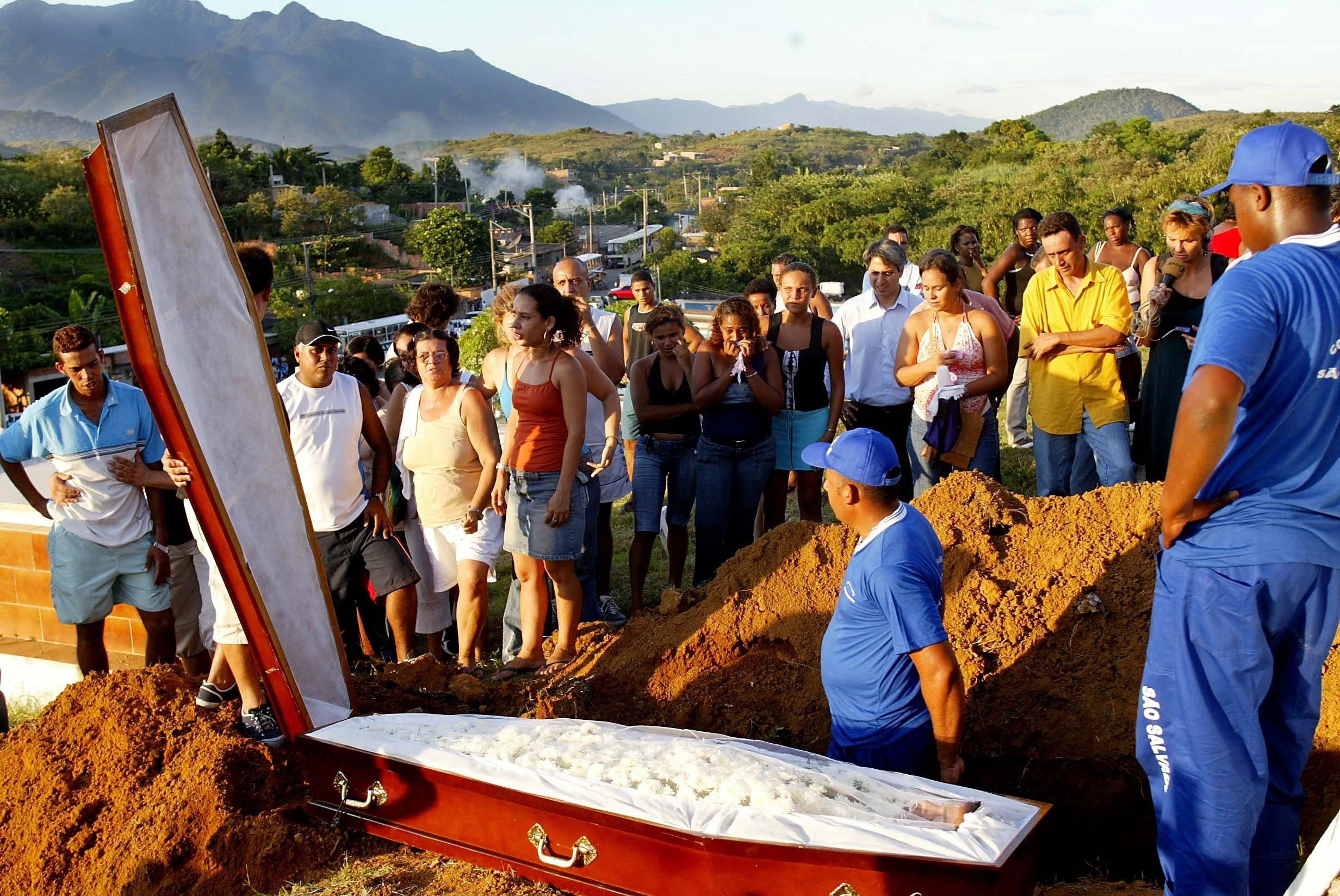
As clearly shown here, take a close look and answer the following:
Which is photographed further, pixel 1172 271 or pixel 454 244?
pixel 454 244

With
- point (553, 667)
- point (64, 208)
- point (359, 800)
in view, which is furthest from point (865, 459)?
point (64, 208)

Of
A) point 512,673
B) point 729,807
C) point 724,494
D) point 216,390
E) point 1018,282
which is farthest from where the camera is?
point 1018,282

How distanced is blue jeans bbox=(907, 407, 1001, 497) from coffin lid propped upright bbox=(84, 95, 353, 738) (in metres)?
3.37

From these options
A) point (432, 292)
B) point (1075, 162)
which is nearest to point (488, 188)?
point (1075, 162)

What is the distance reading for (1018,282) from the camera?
8023 millimetres

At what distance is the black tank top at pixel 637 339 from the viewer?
783cm

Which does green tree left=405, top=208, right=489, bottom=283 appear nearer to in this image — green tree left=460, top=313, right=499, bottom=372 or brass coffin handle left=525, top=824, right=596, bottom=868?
green tree left=460, top=313, right=499, bottom=372

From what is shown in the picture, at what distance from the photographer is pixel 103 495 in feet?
17.5

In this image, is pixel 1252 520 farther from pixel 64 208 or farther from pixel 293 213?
pixel 293 213

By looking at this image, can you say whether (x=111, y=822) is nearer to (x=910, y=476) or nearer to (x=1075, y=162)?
(x=910, y=476)

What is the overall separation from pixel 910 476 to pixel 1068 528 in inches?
70.9

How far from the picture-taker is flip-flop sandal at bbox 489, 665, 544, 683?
4973 mm

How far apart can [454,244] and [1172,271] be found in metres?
81.3

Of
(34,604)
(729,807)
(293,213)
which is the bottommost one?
Result: (293,213)
